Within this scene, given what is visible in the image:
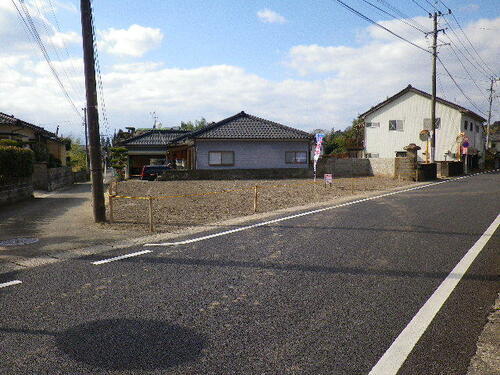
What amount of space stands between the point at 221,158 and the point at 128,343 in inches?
1112

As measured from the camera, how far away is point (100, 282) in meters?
5.13

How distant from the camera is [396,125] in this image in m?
40.7

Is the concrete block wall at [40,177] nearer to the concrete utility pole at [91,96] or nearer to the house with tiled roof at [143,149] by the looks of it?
the concrete utility pole at [91,96]

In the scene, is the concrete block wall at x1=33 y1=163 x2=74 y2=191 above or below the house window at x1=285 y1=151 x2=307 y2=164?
below

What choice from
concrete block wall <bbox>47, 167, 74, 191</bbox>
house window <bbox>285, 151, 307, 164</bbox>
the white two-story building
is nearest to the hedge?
concrete block wall <bbox>47, 167, 74, 191</bbox>

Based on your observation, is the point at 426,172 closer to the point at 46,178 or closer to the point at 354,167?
the point at 354,167

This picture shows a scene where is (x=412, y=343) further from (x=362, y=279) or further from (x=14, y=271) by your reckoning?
(x=14, y=271)

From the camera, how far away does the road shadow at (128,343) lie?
3.14 m

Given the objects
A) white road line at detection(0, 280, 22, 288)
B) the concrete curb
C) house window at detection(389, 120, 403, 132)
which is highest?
house window at detection(389, 120, 403, 132)

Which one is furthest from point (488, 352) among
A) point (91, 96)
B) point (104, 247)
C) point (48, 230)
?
point (91, 96)

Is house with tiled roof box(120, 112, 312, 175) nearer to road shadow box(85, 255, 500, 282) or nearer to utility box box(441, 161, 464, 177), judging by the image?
utility box box(441, 161, 464, 177)

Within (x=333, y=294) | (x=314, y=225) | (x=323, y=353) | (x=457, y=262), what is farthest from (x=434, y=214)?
(x=323, y=353)

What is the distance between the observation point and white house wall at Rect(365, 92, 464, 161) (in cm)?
3794

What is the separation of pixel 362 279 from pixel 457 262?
6.21 ft
